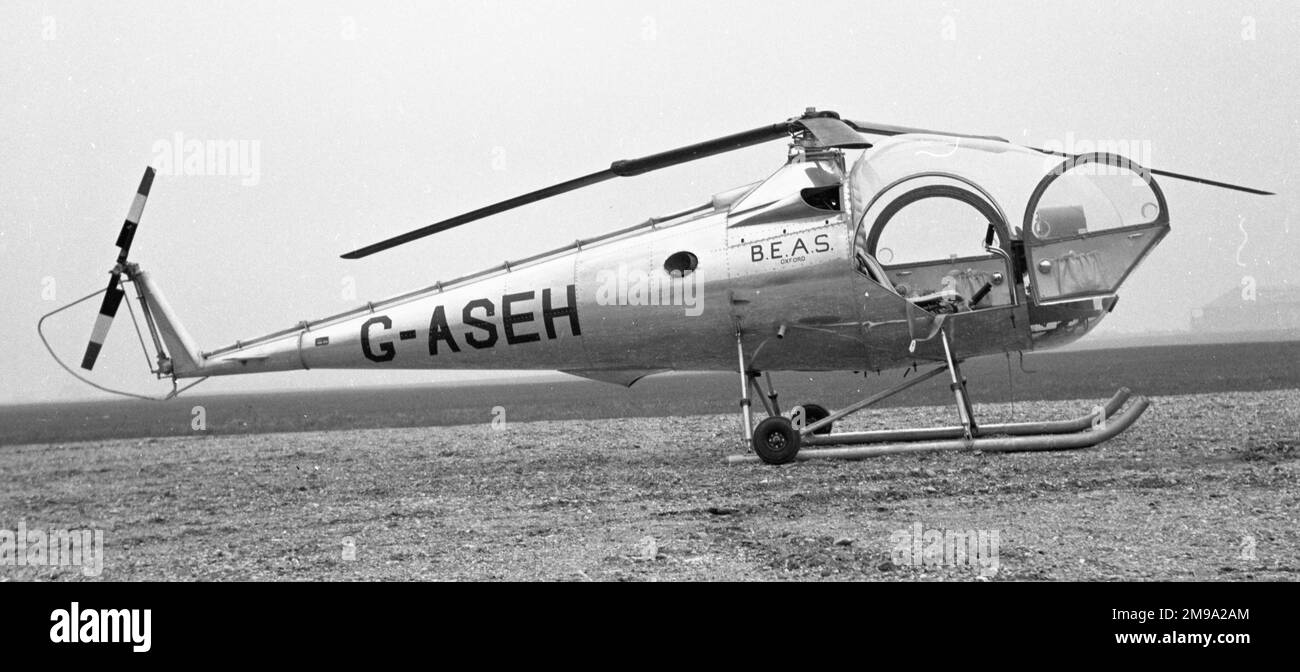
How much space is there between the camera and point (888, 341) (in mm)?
11727

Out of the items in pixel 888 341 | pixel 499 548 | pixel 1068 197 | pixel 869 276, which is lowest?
pixel 499 548

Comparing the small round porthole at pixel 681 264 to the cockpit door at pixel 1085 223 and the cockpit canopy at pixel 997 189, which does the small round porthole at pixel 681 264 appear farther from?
the cockpit door at pixel 1085 223

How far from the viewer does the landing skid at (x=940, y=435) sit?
10703mm

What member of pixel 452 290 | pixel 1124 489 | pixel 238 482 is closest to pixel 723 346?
pixel 452 290

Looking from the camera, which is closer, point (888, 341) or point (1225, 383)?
point (888, 341)

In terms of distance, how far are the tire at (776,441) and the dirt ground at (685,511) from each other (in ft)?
0.69

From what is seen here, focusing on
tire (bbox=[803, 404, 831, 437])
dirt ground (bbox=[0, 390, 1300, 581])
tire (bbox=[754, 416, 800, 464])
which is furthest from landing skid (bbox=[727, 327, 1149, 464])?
tire (bbox=[803, 404, 831, 437])

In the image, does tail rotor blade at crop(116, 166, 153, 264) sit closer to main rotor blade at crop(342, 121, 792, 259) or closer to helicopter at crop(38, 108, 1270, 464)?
helicopter at crop(38, 108, 1270, 464)

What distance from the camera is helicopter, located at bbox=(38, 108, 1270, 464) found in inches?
436

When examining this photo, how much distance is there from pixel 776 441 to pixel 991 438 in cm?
239

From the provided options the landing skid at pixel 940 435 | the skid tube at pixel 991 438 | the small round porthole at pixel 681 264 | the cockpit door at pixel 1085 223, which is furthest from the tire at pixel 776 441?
the cockpit door at pixel 1085 223

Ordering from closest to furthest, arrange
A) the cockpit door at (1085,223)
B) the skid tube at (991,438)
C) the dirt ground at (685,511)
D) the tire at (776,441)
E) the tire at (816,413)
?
the dirt ground at (685,511)
the skid tube at (991,438)
the cockpit door at (1085,223)
the tire at (776,441)
the tire at (816,413)

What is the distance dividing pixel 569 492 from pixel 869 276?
4130 mm
